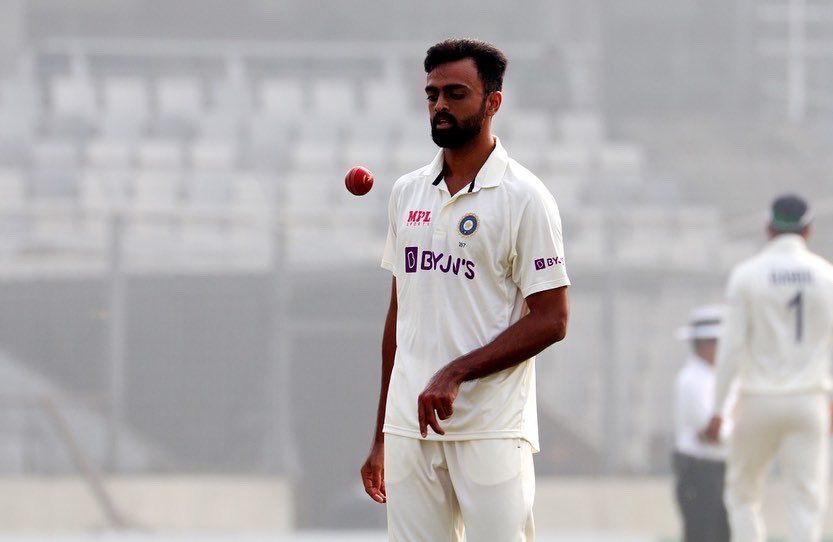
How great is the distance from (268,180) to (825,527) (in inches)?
223

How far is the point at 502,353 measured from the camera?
2629 mm

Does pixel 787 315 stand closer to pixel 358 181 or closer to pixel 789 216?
pixel 789 216

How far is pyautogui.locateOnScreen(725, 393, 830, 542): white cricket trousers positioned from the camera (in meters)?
5.64

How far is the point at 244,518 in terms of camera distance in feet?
33.3

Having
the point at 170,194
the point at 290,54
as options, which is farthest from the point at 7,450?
the point at 290,54

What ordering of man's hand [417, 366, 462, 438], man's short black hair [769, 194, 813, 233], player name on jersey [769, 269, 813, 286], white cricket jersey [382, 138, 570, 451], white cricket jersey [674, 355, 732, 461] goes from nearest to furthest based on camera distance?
man's hand [417, 366, 462, 438]
white cricket jersey [382, 138, 570, 451]
player name on jersey [769, 269, 813, 286]
man's short black hair [769, 194, 813, 233]
white cricket jersey [674, 355, 732, 461]

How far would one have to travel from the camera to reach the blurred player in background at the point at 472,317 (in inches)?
104

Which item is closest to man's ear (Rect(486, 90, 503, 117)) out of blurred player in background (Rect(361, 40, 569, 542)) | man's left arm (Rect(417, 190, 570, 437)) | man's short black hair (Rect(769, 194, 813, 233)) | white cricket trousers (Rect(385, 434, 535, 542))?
blurred player in background (Rect(361, 40, 569, 542))

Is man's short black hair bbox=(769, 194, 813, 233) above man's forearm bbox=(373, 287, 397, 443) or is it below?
above

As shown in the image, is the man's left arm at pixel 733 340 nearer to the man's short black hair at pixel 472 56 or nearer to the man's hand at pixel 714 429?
the man's hand at pixel 714 429

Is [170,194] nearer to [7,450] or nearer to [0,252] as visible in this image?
[0,252]

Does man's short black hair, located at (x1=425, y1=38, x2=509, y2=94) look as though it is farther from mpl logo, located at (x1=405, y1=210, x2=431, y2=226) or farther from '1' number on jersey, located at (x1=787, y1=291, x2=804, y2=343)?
'1' number on jersey, located at (x1=787, y1=291, x2=804, y2=343)

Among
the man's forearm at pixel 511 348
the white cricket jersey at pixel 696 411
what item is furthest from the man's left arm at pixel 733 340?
the man's forearm at pixel 511 348

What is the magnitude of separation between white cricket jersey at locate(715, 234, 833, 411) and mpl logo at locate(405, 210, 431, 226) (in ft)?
10.3
